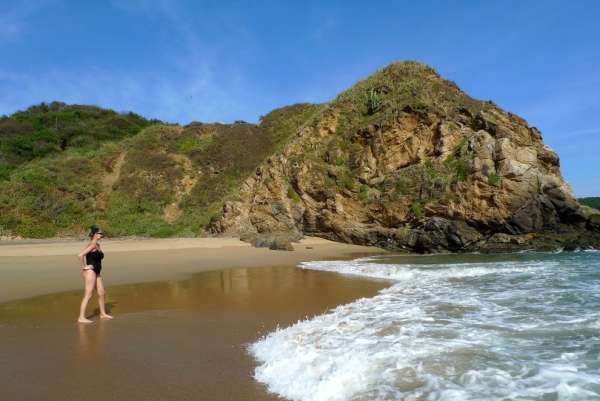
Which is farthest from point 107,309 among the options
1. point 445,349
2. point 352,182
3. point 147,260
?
point 352,182

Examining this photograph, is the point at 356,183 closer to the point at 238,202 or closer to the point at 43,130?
the point at 238,202

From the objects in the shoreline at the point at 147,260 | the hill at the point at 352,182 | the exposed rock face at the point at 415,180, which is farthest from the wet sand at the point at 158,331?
the exposed rock face at the point at 415,180

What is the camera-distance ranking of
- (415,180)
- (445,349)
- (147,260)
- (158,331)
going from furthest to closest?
(415,180)
(147,260)
(158,331)
(445,349)

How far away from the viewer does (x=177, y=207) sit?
3044cm

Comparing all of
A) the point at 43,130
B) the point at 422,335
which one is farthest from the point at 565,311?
the point at 43,130

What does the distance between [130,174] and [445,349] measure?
31.9 m

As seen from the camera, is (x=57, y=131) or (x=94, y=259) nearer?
(x=94, y=259)

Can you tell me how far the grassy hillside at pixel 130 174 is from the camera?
26609 millimetres

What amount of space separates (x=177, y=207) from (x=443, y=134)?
19141mm

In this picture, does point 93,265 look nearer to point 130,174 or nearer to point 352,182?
point 352,182

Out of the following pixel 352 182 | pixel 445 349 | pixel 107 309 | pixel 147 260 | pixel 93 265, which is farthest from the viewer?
pixel 352 182

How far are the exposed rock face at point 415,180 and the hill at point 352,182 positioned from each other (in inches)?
2.6

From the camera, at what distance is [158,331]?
213 inches

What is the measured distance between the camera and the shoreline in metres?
9.71
